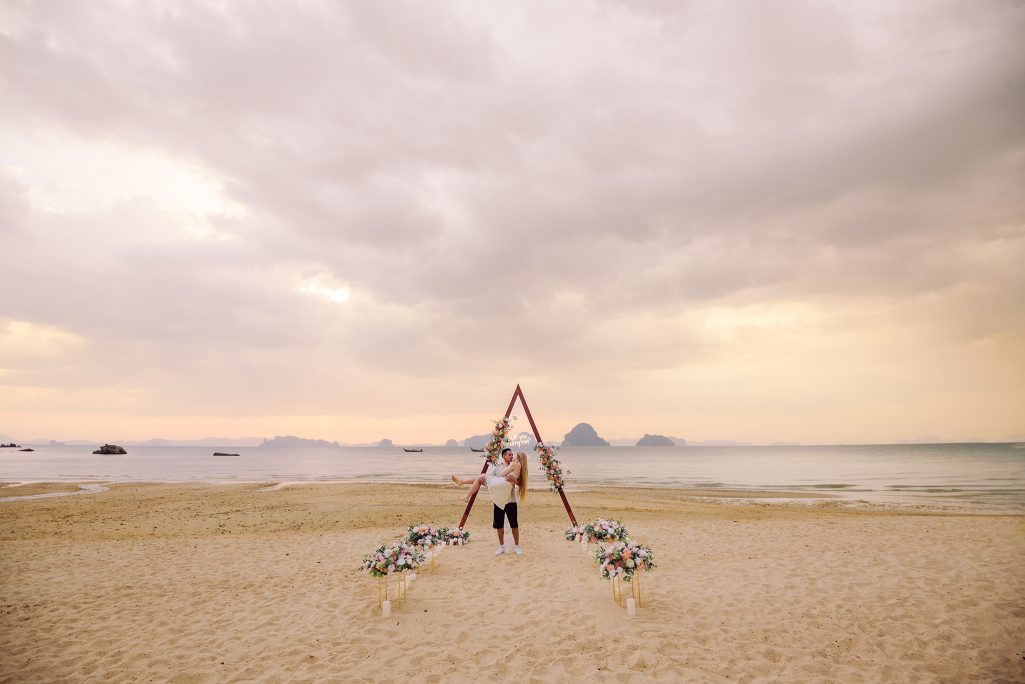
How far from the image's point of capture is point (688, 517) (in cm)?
2106

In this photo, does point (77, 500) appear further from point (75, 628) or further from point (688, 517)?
point (688, 517)

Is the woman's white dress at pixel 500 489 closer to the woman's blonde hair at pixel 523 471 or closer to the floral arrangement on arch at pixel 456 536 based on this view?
the woman's blonde hair at pixel 523 471

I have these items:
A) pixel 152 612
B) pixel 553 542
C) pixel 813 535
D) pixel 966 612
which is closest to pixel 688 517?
pixel 813 535

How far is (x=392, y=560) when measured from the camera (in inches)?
360

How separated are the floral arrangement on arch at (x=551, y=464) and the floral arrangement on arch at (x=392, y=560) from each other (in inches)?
229

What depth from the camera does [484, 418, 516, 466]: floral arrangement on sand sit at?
Result: 1418 centimetres

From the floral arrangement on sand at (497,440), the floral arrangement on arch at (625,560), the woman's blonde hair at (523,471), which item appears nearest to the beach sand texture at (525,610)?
the floral arrangement on arch at (625,560)

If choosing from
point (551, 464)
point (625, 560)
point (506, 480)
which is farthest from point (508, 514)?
point (625, 560)

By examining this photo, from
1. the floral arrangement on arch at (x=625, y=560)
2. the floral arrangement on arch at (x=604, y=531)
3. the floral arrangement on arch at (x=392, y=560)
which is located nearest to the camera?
the floral arrangement on arch at (x=625, y=560)

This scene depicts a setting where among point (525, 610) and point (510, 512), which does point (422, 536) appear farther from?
point (525, 610)

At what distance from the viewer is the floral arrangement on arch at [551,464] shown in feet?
47.6

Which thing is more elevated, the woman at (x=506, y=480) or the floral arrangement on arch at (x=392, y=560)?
the woman at (x=506, y=480)

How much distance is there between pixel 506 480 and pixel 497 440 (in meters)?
1.75

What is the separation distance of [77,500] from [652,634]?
116 feet
